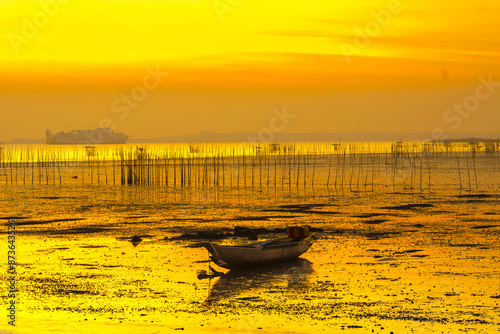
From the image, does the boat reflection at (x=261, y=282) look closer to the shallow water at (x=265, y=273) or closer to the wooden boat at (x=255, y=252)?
the shallow water at (x=265, y=273)

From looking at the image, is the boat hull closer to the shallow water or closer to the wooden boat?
the wooden boat

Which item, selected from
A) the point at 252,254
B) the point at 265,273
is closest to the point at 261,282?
the point at 265,273

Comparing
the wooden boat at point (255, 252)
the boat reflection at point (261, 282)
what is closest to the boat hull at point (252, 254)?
the wooden boat at point (255, 252)

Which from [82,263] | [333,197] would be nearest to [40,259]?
[82,263]

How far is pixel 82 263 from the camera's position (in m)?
21.6

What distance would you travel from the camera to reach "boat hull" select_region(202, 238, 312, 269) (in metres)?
20.1

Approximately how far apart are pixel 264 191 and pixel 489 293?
35459 millimetres

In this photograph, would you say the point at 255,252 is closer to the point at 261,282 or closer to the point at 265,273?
the point at 265,273

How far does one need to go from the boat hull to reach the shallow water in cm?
31

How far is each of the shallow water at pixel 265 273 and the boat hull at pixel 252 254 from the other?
31cm

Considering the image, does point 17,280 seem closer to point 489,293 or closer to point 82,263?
point 82,263

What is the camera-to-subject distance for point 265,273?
66.8 ft

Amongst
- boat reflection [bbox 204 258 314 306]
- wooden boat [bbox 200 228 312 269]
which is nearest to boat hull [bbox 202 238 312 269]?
wooden boat [bbox 200 228 312 269]

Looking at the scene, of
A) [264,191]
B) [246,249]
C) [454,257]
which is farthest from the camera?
[264,191]
